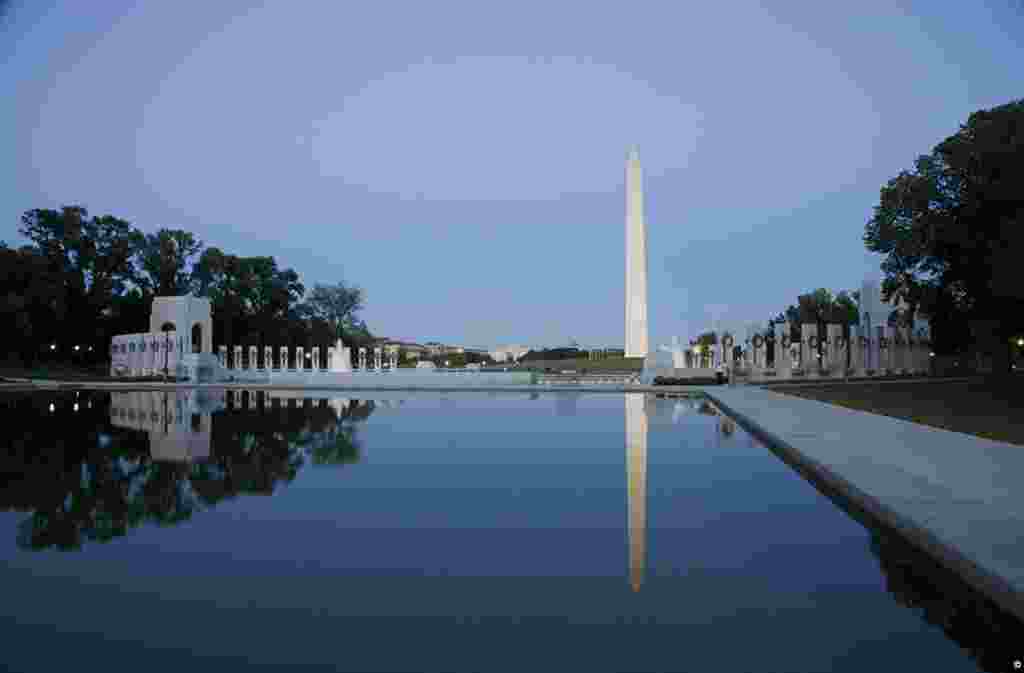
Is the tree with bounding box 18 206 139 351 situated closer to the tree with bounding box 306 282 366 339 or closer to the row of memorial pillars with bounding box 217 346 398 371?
the row of memorial pillars with bounding box 217 346 398 371

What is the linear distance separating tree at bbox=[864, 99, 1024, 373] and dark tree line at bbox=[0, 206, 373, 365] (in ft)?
122

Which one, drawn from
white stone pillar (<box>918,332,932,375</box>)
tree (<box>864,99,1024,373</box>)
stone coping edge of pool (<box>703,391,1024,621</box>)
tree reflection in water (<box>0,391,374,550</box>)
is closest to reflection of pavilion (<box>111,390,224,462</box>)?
tree reflection in water (<box>0,391,374,550</box>)

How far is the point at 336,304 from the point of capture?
200ft

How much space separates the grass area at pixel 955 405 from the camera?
12930mm

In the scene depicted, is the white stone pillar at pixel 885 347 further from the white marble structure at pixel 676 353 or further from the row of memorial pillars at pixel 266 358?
the row of memorial pillars at pixel 266 358

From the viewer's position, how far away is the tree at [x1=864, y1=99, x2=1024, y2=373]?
65.3 feet

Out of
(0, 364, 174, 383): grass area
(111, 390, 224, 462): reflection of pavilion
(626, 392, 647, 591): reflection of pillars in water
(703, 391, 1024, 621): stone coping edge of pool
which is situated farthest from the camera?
(0, 364, 174, 383): grass area

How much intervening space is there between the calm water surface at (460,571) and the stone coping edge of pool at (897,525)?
0.36 ft

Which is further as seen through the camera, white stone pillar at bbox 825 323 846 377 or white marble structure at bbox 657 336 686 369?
white stone pillar at bbox 825 323 846 377

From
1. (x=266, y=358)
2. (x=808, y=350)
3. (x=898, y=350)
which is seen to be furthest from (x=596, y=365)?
(x=266, y=358)

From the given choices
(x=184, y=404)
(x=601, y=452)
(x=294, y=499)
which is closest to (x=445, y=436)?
(x=601, y=452)

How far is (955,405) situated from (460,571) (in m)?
17.7

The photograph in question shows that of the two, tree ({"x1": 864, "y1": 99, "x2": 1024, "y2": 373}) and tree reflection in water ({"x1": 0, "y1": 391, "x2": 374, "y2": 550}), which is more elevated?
tree ({"x1": 864, "y1": 99, "x2": 1024, "y2": 373})

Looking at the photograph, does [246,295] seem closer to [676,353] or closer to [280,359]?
[280,359]
